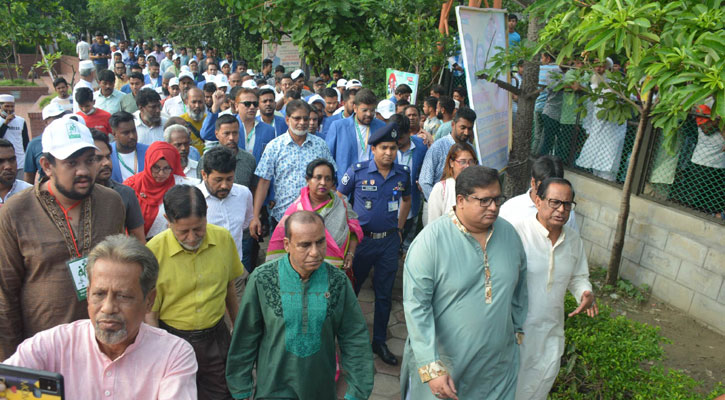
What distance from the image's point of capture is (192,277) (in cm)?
325

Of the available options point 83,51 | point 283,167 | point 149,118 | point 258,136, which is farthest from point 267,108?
point 83,51

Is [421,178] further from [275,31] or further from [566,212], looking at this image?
[275,31]

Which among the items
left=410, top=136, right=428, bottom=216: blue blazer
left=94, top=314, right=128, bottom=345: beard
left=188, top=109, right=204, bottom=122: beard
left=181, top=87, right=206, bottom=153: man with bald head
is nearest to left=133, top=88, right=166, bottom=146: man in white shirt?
left=181, top=87, right=206, bottom=153: man with bald head

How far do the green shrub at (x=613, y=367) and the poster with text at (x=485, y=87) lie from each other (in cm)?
242

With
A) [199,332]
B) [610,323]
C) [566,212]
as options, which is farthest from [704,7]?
[199,332]

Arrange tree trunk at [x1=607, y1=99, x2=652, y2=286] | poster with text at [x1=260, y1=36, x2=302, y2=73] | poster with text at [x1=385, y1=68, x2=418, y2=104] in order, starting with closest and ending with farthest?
tree trunk at [x1=607, y1=99, x2=652, y2=286] → poster with text at [x1=385, y1=68, x2=418, y2=104] → poster with text at [x1=260, y1=36, x2=302, y2=73]

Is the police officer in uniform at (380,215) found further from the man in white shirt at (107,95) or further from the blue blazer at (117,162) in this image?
the man in white shirt at (107,95)

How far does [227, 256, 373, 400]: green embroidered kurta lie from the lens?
2.94 meters

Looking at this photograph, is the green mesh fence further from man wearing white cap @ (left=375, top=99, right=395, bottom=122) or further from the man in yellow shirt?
the man in yellow shirt

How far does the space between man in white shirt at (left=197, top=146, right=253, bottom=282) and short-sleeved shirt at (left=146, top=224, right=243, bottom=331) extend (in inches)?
28.9

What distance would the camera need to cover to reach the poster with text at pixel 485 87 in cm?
582

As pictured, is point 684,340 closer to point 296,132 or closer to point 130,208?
point 296,132

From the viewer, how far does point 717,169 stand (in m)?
5.89

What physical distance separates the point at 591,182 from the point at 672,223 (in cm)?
128
